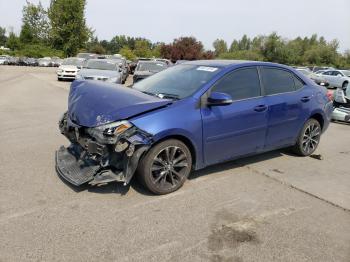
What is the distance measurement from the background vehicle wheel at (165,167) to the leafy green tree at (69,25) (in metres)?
55.7

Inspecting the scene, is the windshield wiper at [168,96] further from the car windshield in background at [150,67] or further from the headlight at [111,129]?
the car windshield in background at [150,67]

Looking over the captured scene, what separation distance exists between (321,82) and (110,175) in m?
24.2

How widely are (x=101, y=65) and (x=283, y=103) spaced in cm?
1328

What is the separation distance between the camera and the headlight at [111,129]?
160 inches

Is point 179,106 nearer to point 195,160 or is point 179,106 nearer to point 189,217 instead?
point 195,160

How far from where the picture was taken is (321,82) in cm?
2528

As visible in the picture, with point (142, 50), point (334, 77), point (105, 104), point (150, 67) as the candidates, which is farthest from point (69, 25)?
point (105, 104)

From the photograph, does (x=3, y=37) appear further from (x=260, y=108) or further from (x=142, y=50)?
(x=260, y=108)

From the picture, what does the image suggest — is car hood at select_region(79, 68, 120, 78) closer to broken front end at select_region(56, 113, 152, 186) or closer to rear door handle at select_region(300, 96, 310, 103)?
rear door handle at select_region(300, 96, 310, 103)

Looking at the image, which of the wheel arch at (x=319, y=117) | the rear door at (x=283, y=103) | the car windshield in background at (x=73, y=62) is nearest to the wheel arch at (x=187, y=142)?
the rear door at (x=283, y=103)

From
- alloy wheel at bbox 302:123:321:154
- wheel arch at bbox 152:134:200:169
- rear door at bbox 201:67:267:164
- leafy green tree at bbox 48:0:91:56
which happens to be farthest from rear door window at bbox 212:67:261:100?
leafy green tree at bbox 48:0:91:56

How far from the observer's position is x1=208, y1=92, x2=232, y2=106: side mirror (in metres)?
4.54

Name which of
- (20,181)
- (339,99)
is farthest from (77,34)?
Answer: (20,181)

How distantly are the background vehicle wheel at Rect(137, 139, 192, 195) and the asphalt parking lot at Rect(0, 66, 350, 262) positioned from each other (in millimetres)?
149
